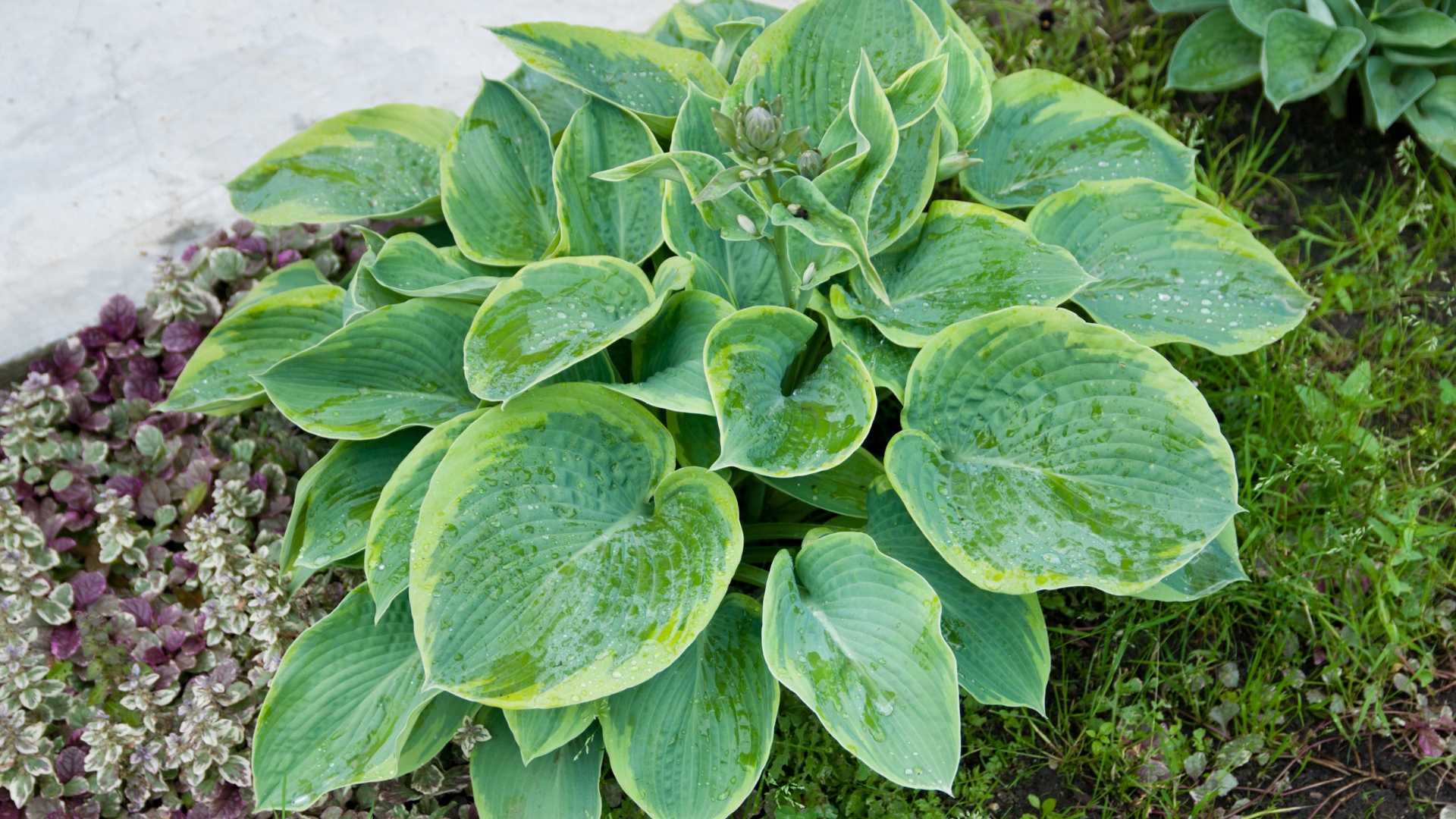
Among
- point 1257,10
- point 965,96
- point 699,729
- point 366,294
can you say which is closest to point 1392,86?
point 1257,10

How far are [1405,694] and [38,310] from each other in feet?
11.1

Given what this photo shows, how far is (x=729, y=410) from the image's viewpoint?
1.49 meters

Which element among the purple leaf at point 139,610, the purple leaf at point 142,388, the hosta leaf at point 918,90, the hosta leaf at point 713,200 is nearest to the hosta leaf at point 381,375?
the hosta leaf at point 713,200

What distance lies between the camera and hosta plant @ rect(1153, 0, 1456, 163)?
2533 mm

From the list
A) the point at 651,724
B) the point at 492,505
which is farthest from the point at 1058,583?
the point at 492,505

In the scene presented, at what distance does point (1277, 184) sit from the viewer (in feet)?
9.10

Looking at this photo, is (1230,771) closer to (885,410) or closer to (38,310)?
(885,410)

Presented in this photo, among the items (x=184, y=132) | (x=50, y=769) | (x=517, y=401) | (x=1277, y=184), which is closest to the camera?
(x=517, y=401)

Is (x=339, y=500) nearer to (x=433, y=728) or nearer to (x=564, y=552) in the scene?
(x=433, y=728)

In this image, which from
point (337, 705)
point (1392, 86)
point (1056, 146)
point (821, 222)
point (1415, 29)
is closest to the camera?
point (821, 222)

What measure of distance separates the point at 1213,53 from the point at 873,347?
1.76 meters

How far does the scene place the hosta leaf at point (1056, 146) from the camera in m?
2.13

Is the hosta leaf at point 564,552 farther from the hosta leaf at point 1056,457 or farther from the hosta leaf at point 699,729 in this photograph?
the hosta leaf at point 1056,457

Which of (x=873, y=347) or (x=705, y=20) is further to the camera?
(x=705, y=20)
